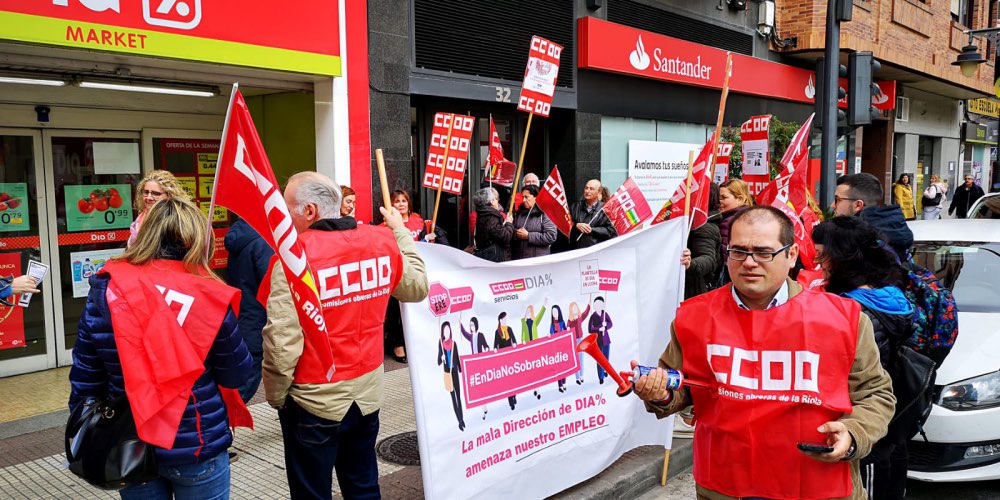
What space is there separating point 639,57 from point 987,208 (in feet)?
18.0

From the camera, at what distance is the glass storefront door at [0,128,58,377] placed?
22.6 ft

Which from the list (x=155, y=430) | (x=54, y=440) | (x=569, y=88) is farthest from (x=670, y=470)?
(x=569, y=88)

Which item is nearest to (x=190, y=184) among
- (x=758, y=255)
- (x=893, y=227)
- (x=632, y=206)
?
(x=632, y=206)

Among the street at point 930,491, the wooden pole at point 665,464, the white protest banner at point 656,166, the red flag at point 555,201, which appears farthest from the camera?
the white protest banner at point 656,166

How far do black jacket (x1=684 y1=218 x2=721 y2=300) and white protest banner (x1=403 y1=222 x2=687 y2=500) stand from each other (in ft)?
3.07

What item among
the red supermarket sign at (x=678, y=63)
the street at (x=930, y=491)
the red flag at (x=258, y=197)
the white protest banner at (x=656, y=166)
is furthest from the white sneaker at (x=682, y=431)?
the white protest banner at (x=656, y=166)

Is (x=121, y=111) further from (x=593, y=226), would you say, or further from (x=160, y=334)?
(x=160, y=334)

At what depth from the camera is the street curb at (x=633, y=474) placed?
450 cm

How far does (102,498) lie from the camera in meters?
4.40

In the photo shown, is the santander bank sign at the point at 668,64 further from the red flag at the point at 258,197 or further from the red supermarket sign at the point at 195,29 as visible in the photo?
the red flag at the point at 258,197

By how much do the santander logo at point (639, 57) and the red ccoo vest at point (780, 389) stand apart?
9.95m

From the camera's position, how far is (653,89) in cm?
1272

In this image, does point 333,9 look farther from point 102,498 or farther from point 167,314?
point 167,314

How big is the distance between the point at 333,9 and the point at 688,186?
4.84 m
